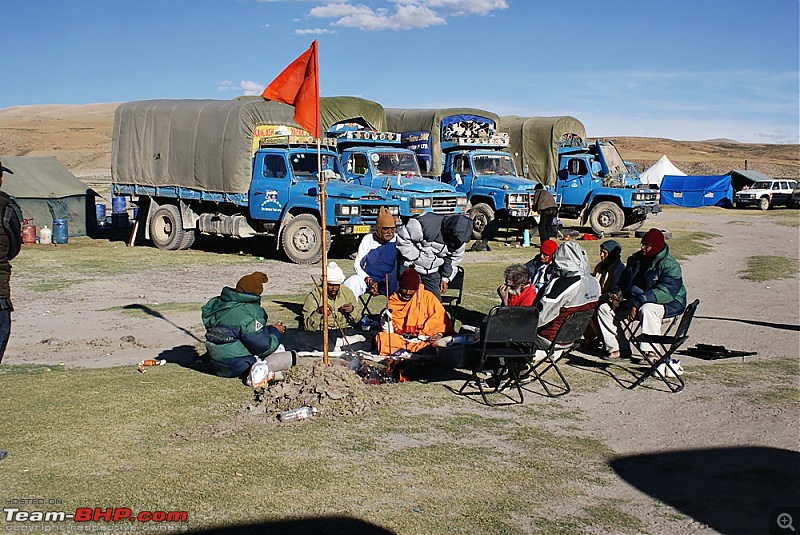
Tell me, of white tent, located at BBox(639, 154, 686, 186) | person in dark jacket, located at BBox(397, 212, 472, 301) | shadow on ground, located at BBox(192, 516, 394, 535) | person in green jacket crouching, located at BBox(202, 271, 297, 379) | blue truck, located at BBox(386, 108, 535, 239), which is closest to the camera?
shadow on ground, located at BBox(192, 516, 394, 535)

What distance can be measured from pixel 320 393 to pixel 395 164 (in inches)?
523

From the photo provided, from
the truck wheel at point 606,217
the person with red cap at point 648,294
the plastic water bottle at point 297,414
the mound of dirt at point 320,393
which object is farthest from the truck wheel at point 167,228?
the plastic water bottle at point 297,414

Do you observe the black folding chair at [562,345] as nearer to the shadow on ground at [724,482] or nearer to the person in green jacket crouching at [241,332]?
the shadow on ground at [724,482]

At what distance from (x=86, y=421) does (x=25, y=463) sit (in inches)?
35.1

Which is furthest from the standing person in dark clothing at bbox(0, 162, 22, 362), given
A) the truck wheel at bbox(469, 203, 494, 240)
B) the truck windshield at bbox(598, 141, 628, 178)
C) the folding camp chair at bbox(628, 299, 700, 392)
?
the truck windshield at bbox(598, 141, 628, 178)

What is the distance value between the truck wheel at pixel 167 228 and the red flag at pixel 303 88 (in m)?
12.5

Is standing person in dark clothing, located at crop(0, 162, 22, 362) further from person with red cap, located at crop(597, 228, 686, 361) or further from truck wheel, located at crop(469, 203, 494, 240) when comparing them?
truck wheel, located at crop(469, 203, 494, 240)

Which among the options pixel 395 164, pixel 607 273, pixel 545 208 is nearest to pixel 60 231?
pixel 395 164

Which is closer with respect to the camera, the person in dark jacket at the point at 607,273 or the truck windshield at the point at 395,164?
the person in dark jacket at the point at 607,273

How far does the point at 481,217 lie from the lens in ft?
72.4

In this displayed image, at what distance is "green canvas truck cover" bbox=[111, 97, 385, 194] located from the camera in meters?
17.5

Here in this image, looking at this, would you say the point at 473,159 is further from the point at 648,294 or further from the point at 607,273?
the point at 648,294

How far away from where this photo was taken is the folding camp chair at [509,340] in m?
7.04

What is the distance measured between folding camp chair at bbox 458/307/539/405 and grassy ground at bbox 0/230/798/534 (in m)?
0.37
